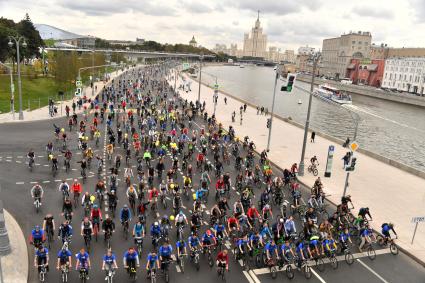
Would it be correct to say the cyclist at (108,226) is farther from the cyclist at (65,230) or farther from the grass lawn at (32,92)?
the grass lawn at (32,92)

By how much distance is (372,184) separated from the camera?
24.2 meters

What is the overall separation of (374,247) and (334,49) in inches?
6782

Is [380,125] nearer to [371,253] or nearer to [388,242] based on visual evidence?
[388,242]

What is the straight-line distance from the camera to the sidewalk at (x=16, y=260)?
456 inches

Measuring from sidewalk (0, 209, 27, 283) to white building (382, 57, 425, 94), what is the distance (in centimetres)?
11502

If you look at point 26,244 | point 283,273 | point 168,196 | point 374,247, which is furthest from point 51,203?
point 374,247

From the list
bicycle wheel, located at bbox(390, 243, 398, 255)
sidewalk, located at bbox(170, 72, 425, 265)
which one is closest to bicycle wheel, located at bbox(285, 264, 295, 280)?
bicycle wheel, located at bbox(390, 243, 398, 255)

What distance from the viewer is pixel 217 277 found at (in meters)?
12.6

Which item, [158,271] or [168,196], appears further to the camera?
[168,196]

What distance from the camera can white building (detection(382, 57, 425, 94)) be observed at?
4245 inches

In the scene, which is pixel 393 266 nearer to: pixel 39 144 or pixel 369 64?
pixel 39 144

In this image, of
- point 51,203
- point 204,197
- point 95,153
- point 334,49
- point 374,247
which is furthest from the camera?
point 334,49

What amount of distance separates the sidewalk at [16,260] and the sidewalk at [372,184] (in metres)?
14.1

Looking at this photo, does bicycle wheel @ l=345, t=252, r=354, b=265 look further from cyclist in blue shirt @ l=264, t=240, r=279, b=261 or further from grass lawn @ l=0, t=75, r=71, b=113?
grass lawn @ l=0, t=75, r=71, b=113
